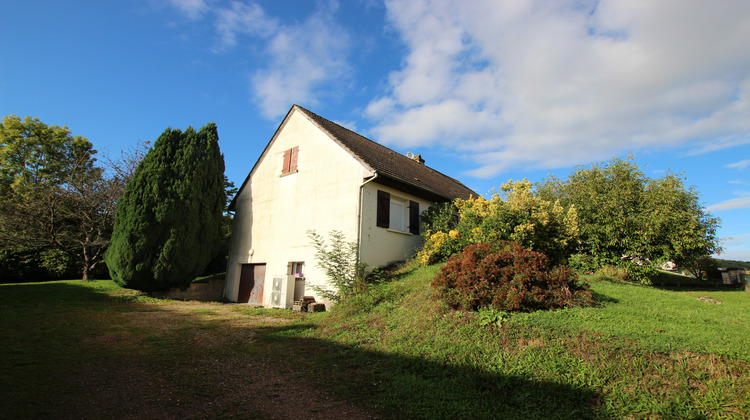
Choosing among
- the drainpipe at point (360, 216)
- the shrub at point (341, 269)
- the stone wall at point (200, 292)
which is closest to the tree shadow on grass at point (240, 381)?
the shrub at point (341, 269)

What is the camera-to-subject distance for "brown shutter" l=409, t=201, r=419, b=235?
14297mm

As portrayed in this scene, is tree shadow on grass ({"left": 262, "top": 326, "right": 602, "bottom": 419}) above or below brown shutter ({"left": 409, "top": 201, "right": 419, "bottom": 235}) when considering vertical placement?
below

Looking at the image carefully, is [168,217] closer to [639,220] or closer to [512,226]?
[512,226]

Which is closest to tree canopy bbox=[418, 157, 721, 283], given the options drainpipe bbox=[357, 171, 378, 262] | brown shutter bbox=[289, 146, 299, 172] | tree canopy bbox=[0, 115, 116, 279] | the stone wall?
drainpipe bbox=[357, 171, 378, 262]

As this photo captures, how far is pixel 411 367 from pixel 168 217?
11394mm

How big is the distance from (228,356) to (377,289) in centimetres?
473

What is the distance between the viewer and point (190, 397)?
4.51 meters

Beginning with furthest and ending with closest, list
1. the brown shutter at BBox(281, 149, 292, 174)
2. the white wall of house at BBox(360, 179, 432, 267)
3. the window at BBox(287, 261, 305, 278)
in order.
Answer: the brown shutter at BBox(281, 149, 292, 174) < the window at BBox(287, 261, 305, 278) < the white wall of house at BBox(360, 179, 432, 267)

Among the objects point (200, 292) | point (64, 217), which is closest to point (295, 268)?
point (200, 292)

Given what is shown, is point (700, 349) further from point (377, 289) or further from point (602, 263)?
point (602, 263)

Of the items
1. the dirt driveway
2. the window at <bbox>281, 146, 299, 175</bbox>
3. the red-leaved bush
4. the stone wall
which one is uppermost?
the window at <bbox>281, 146, 299, 175</bbox>

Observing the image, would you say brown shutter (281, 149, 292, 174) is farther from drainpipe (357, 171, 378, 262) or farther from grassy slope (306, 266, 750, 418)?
grassy slope (306, 266, 750, 418)

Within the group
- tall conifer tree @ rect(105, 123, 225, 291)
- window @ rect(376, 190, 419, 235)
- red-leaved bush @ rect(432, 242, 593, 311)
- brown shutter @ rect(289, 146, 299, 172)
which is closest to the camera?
red-leaved bush @ rect(432, 242, 593, 311)

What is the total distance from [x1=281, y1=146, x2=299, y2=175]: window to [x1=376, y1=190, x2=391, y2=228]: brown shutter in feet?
13.4
